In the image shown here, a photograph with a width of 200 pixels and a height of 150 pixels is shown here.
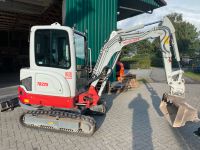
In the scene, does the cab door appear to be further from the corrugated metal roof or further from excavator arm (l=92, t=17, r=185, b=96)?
the corrugated metal roof

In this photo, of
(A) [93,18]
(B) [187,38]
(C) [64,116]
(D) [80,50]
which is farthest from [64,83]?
(B) [187,38]

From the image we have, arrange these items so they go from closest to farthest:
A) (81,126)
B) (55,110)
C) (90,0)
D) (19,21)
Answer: (81,126)
(55,110)
(90,0)
(19,21)

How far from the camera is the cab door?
646 centimetres

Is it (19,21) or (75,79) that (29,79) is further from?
(19,21)

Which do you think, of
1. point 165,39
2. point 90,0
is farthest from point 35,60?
point 90,0

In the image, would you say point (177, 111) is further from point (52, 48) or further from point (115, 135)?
point (52, 48)

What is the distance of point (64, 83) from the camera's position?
5.94 metres

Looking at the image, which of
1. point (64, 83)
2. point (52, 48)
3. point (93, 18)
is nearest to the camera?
point (64, 83)

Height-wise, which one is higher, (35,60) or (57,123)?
(35,60)

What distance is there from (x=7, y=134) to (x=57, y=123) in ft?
4.36

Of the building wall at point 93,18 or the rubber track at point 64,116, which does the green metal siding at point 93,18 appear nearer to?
the building wall at point 93,18

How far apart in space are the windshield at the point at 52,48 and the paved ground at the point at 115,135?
6.19 feet

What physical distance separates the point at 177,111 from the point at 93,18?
7.22 m

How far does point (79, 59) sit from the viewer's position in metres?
6.70
